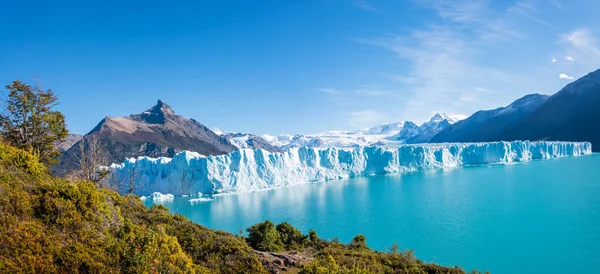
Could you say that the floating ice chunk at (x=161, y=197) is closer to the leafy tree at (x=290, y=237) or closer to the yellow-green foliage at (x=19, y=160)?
the leafy tree at (x=290, y=237)

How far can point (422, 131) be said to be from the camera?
16688 centimetres

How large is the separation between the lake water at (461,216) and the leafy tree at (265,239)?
→ 8.65 meters

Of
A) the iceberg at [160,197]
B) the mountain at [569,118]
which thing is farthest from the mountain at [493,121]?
the iceberg at [160,197]

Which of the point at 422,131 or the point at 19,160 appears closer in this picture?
the point at 19,160

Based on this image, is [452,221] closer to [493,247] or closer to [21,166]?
[493,247]

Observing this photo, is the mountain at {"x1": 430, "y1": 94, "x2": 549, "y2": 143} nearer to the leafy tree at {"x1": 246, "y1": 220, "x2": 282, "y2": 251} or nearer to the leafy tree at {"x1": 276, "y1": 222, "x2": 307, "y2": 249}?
the leafy tree at {"x1": 276, "y1": 222, "x2": 307, "y2": 249}

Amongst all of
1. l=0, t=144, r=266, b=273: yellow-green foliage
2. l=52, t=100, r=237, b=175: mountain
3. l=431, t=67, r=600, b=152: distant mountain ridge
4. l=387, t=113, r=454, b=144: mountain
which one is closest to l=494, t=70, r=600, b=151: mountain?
l=431, t=67, r=600, b=152: distant mountain ridge

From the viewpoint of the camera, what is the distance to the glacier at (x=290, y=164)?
41.7 metres

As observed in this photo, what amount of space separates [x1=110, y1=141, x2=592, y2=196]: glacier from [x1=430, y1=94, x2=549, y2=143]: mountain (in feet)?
154

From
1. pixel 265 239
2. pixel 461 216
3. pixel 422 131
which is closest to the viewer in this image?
pixel 265 239

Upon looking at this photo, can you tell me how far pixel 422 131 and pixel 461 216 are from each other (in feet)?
496

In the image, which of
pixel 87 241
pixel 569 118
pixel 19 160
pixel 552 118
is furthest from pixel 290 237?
pixel 552 118

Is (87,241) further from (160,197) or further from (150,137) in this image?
Answer: (150,137)

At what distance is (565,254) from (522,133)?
320 feet
